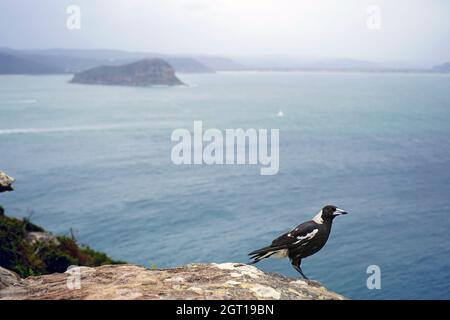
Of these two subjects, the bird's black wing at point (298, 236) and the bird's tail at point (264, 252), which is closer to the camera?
the bird's tail at point (264, 252)

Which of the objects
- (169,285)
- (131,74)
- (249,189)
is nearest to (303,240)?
(169,285)

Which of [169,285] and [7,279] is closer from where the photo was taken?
[169,285]

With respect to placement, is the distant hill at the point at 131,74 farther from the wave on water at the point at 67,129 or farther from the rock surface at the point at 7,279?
the rock surface at the point at 7,279

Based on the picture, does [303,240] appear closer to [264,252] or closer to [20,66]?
[264,252]

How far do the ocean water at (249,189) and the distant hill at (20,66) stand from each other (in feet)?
31.9

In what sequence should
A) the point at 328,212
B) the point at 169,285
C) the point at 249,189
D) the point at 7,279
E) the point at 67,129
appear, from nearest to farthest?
1. the point at 169,285
2. the point at 7,279
3. the point at 328,212
4. the point at 249,189
5. the point at 67,129

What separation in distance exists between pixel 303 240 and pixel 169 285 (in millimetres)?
1818

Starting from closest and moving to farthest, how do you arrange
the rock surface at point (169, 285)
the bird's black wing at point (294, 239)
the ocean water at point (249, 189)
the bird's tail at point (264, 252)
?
the rock surface at point (169, 285) → the bird's tail at point (264, 252) → the bird's black wing at point (294, 239) → the ocean water at point (249, 189)

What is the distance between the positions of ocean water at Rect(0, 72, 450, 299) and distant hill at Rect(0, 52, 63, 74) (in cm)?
972

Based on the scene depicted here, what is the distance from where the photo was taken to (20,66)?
4355 inches

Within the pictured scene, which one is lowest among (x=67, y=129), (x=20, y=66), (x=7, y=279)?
(x=67, y=129)

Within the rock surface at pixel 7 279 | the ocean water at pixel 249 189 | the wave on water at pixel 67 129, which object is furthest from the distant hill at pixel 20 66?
the rock surface at pixel 7 279

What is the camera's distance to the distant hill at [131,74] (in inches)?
5768
